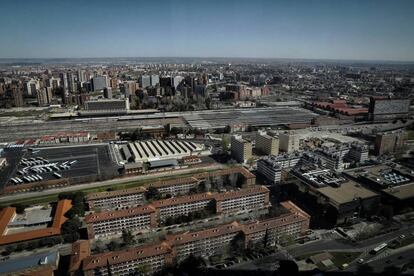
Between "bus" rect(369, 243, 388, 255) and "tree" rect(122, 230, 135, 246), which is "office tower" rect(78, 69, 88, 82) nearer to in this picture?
"tree" rect(122, 230, 135, 246)

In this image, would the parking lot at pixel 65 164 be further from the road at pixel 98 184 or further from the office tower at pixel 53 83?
the office tower at pixel 53 83

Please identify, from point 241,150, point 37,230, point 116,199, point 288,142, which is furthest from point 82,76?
point 37,230

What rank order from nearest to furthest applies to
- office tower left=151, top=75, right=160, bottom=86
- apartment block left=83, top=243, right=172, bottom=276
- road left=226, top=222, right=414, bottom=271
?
1. apartment block left=83, top=243, right=172, bottom=276
2. road left=226, top=222, right=414, bottom=271
3. office tower left=151, top=75, right=160, bottom=86

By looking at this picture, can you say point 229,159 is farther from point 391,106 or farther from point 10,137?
A: point 391,106

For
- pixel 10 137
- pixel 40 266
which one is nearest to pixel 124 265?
pixel 40 266

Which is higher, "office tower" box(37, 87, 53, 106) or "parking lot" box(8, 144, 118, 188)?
"office tower" box(37, 87, 53, 106)

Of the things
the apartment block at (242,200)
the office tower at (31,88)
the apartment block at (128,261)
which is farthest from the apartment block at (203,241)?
the office tower at (31,88)

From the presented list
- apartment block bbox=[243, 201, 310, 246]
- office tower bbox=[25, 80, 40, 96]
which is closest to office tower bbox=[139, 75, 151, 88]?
office tower bbox=[25, 80, 40, 96]

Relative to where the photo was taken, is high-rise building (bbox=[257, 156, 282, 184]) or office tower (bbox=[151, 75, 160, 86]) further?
office tower (bbox=[151, 75, 160, 86])
